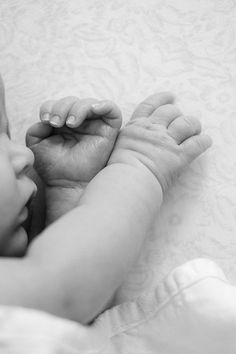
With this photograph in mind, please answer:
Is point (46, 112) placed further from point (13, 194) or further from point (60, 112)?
point (13, 194)

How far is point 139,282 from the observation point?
0.75m

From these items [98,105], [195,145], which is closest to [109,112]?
[98,105]

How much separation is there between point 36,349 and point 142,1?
0.68 m

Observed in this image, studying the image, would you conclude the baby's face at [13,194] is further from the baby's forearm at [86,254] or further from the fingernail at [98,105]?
the fingernail at [98,105]

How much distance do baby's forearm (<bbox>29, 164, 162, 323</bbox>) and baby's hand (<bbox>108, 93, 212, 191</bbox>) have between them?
0.04m

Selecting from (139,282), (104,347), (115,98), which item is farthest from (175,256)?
(115,98)

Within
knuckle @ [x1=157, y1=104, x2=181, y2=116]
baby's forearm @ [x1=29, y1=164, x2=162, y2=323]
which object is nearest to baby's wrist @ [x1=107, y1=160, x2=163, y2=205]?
baby's forearm @ [x1=29, y1=164, x2=162, y2=323]

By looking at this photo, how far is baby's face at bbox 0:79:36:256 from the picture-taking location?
0.62 m

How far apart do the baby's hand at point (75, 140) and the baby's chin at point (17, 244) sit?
159 mm

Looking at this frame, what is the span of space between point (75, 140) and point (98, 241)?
25 centimetres

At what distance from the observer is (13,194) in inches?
24.5

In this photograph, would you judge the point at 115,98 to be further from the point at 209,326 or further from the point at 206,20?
the point at 209,326

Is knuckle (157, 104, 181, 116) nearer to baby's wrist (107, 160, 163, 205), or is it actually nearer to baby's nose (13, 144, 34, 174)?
baby's wrist (107, 160, 163, 205)

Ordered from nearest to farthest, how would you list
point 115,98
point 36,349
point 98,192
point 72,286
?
point 36,349, point 72,286, point 98,192, point 115,98
